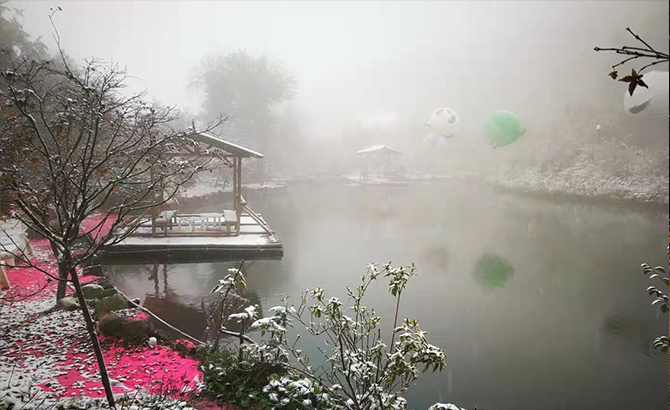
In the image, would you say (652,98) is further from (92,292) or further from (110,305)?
(92,292)

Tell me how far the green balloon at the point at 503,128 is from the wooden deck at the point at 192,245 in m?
9.67

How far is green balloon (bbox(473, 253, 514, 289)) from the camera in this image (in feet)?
16.9

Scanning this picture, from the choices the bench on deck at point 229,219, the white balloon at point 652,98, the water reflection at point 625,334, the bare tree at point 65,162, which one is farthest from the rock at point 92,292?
the white balloon at point 652,98

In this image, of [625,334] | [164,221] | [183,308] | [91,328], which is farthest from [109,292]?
[625,334]

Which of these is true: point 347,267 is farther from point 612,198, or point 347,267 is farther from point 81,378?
point 612,198

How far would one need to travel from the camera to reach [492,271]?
557 centimetres

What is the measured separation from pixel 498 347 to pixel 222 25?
230 inches

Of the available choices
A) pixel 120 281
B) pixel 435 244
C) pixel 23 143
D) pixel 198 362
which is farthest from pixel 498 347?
pixel 120 281

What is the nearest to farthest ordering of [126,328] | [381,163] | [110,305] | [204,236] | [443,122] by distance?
→ [126,328], [110,305], [204,236], [443,122], [381,163]

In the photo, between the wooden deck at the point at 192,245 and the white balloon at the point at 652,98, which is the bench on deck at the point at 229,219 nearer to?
the wooden deck at the point at 192,245

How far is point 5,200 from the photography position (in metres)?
2.32

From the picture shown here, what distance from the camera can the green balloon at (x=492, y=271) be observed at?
16.9ft

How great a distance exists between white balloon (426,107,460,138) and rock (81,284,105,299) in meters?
11.4

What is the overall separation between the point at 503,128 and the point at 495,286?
849 cm
